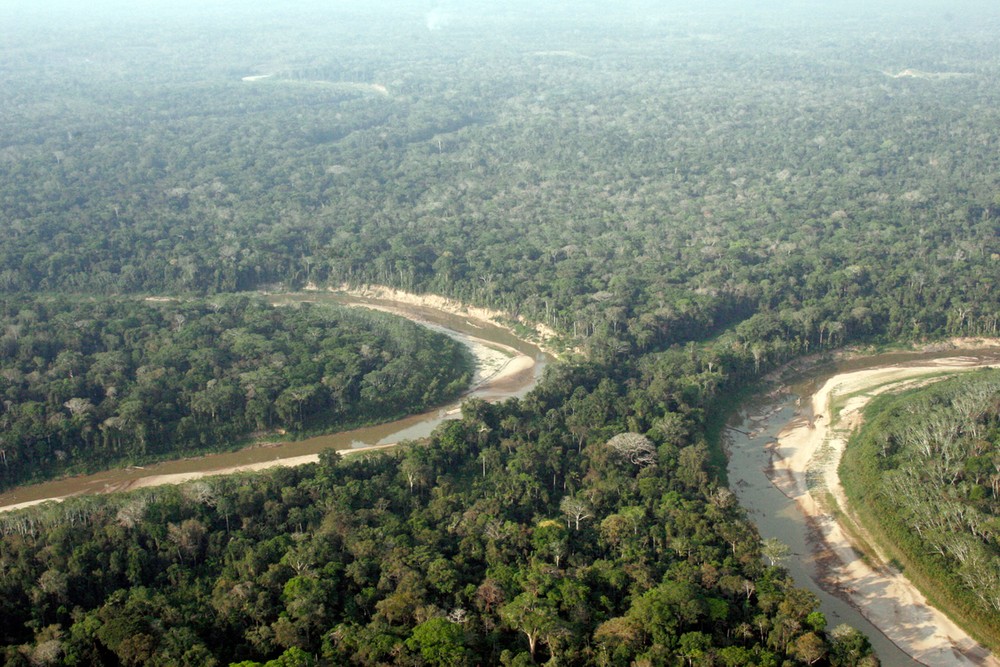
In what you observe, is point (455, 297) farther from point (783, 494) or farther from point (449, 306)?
point (783, 494)

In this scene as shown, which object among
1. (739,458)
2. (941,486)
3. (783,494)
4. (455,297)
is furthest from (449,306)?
(941,486)

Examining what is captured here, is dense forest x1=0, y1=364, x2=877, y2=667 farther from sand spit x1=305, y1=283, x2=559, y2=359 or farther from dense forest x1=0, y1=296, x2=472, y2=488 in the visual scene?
sand spit x1=305, y1=283, x2=559, y2=359

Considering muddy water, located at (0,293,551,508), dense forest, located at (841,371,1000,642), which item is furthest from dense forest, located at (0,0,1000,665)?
dense forest, located at (841,371,1000,642)

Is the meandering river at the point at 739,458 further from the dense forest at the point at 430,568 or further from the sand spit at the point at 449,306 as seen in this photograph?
the dense forest at the point at 430,568

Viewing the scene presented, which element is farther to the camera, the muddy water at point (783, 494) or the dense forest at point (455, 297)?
the muddy water at point (783, 494)

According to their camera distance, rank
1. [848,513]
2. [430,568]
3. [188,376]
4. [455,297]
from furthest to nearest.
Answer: [455,297] → [188,376] → [848,513] → [430,568]

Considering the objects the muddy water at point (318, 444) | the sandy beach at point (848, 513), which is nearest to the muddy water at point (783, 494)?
the sandy beach at point (848, 513)
